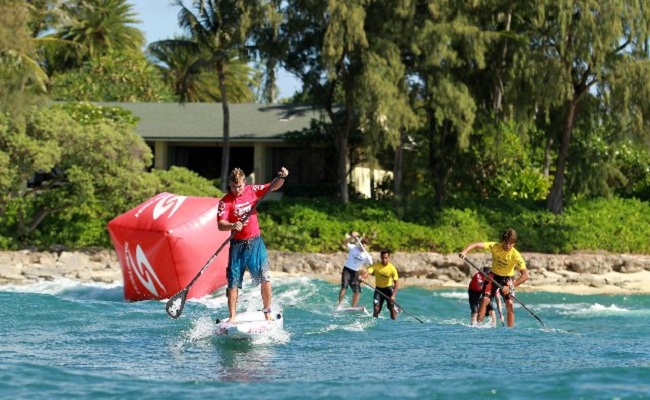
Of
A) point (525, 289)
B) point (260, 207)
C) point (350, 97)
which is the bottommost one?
point (525, 289)

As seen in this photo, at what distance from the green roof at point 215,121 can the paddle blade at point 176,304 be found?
2407 cm

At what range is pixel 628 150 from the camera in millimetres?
37562

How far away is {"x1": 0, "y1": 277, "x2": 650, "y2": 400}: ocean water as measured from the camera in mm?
11266

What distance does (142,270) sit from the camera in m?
20.6

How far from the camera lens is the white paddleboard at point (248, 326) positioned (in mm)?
13812

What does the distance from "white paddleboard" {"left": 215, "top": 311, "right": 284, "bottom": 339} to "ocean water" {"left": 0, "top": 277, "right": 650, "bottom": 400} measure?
0.48 ft

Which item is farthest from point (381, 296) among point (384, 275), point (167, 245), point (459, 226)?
point (459, 226)

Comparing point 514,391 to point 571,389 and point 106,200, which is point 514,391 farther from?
point 106,200

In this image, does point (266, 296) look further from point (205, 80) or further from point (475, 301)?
point (205, 80)

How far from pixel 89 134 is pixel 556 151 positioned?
16.1 metres

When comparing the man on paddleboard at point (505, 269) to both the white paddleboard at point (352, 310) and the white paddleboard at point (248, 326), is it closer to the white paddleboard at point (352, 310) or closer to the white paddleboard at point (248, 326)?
the white paddleboard at point (352, 310)

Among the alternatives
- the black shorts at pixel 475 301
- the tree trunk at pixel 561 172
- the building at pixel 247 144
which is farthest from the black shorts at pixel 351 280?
the building at pixel 247 144

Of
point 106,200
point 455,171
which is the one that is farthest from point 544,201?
point 106,200

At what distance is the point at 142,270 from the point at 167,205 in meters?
1.26
